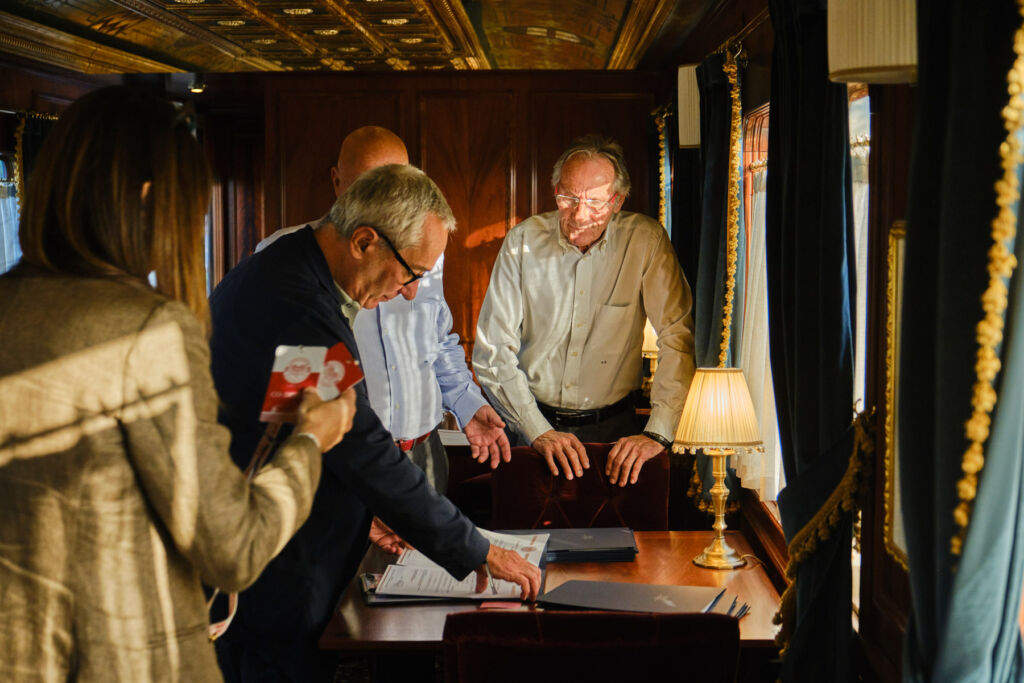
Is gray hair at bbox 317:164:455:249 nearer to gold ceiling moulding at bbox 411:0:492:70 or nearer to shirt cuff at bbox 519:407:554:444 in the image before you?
shirt cuff at bbox 519:407:554:444

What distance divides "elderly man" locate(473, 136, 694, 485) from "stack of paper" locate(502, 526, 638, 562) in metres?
0.72

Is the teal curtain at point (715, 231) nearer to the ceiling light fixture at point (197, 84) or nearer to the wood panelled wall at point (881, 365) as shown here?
the wood panelled wall at point (881, 365)

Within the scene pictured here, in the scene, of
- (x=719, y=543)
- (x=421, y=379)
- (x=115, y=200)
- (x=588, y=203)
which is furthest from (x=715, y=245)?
(x=115, y=200)

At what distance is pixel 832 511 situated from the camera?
6.87 ft

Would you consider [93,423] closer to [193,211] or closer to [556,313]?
[193,211]

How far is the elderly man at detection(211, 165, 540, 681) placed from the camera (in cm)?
203

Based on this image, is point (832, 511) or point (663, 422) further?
point (663, 422)

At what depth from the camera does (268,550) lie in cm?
149

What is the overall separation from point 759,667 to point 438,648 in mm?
868

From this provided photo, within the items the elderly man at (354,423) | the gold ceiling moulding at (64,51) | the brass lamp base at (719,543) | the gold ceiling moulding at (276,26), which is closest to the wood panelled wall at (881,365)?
the brass lamp base at (719,543)

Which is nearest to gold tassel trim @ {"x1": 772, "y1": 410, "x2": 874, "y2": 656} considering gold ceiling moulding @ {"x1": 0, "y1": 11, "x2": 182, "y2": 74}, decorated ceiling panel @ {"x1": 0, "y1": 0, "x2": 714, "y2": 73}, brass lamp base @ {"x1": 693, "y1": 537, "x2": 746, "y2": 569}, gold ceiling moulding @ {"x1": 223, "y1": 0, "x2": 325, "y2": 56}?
brass lamp base @ {"x1": 693, "y1": 537, "x2": 746, "y2": 569}

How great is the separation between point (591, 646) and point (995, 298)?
85 cm

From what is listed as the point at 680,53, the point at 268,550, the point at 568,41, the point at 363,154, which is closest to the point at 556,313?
the point at 363,154

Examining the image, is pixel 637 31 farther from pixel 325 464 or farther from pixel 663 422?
pixel 325 464
